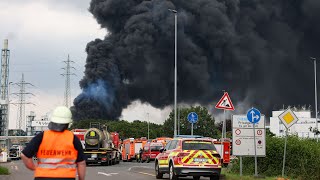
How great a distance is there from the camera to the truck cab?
48.7 m

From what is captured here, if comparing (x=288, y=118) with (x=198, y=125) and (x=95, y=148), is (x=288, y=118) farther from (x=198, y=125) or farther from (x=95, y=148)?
(x=198, y=125)

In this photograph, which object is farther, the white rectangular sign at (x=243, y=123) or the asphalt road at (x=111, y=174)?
the asphalt road at (x=111, y=174)

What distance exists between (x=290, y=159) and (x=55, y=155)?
15.8m

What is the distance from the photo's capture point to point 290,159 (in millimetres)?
20906

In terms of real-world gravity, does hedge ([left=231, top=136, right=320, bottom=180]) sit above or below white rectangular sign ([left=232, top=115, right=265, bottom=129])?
below

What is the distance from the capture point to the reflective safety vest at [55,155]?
255 inches

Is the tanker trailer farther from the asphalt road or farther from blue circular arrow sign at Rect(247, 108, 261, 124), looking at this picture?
blue circular arrow sign at Rect(247, 108, 261, 124)

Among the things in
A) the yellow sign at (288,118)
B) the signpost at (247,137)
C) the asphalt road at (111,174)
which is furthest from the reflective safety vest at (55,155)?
the asphalt road at (111,174)

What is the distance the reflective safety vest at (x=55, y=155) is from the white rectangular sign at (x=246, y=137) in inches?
568

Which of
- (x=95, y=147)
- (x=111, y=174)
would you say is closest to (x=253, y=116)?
Result: (x=111, y=174)

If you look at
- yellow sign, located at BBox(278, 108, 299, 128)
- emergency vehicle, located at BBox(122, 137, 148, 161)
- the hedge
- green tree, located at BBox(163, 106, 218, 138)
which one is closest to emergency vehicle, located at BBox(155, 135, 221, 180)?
yellow sign, located at BBox(278, 108, 299, 128)

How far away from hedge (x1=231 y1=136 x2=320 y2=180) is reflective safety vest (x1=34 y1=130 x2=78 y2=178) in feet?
44.3

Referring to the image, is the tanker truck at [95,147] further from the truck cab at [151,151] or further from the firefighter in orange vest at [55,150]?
the firefighter in orange vest at [55,150]

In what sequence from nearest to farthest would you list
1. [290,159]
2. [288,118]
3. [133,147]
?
[288,118] < [290,159] < [133,147]
